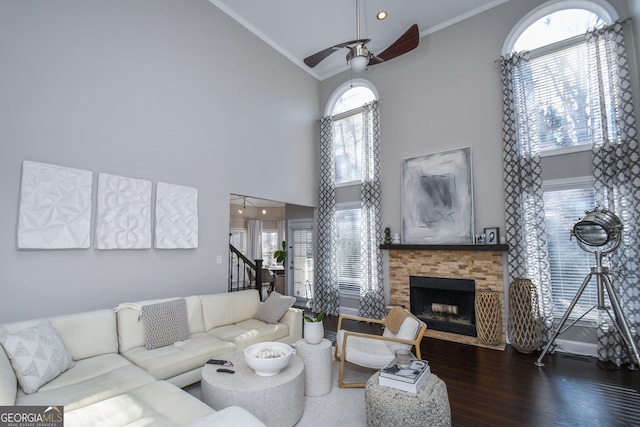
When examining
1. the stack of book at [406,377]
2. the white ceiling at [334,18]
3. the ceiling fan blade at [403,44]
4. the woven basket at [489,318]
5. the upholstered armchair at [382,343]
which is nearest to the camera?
the stack of book at [406,377]

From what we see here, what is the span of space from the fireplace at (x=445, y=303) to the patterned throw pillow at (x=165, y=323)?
3.67 meters

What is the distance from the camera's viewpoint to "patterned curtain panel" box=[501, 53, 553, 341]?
13.7 feet

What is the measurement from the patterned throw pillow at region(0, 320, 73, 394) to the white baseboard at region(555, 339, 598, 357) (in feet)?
18.1

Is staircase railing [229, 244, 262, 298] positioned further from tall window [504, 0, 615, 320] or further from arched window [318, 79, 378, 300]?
tall window [504, 0, 615, 320]

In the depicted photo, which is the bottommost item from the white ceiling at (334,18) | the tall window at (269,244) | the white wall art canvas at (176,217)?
the tall window at (269,244)

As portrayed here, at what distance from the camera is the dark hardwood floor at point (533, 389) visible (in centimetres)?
249

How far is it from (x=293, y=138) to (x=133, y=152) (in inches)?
124

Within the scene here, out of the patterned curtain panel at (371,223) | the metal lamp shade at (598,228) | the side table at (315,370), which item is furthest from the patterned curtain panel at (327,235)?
the metal lamp shade at (598,228)

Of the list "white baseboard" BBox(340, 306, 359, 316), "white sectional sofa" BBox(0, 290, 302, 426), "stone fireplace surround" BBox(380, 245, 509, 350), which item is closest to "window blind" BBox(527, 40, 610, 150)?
"stone fireplace surround" BBox(380, 245, 509, 350)

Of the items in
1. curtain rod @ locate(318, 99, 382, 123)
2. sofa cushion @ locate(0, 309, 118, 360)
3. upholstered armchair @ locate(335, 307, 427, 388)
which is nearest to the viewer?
sofa cushion @ locate(0, 309, 118, 360)

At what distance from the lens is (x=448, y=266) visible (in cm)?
495

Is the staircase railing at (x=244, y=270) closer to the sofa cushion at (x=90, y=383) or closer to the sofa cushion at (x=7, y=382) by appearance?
the sofa cushion at (x=90, y=383)

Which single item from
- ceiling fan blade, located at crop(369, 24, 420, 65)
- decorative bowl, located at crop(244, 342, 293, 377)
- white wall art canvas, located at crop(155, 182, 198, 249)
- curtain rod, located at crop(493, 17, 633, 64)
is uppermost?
curtain rod, located at crop(493, 17, 633, 64)

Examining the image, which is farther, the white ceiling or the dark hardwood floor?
the white ceiling
